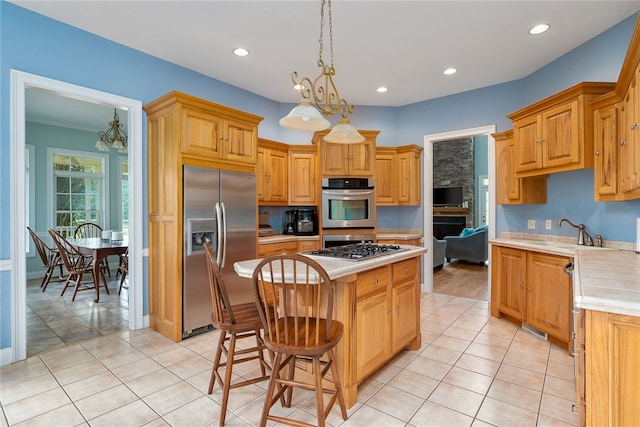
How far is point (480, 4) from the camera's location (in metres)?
2.61

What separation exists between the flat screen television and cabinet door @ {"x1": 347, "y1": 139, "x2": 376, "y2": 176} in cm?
576

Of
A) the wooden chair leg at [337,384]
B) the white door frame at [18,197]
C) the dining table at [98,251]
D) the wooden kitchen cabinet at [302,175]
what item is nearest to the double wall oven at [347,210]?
the wooden kitchen cabinet at [302,175]

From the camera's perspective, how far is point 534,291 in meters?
3.16

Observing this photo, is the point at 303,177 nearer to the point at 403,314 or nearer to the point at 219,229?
the point at 219,229

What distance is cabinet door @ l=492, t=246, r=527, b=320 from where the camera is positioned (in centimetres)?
333

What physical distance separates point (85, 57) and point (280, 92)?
230cm

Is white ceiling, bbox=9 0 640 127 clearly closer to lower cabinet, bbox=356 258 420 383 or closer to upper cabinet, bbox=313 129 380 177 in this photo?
upper cabinet, bbox=313 129 380 177

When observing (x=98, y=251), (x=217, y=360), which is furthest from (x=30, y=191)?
(x=217, y=360)

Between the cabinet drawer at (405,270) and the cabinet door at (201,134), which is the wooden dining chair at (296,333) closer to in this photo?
the cabinet drawer at (405,270)

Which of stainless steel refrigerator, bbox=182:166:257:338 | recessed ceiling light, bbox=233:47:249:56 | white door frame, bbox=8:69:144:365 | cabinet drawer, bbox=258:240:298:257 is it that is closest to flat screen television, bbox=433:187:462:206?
cabinet drawer, bbox=258:240:298:257

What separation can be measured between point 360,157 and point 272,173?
127 centimetres

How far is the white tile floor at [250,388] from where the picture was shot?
1.92 m

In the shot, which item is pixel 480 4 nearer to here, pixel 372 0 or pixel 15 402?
pixel 372 0

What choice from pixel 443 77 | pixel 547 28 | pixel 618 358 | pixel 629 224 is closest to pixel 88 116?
pixel 443 77
